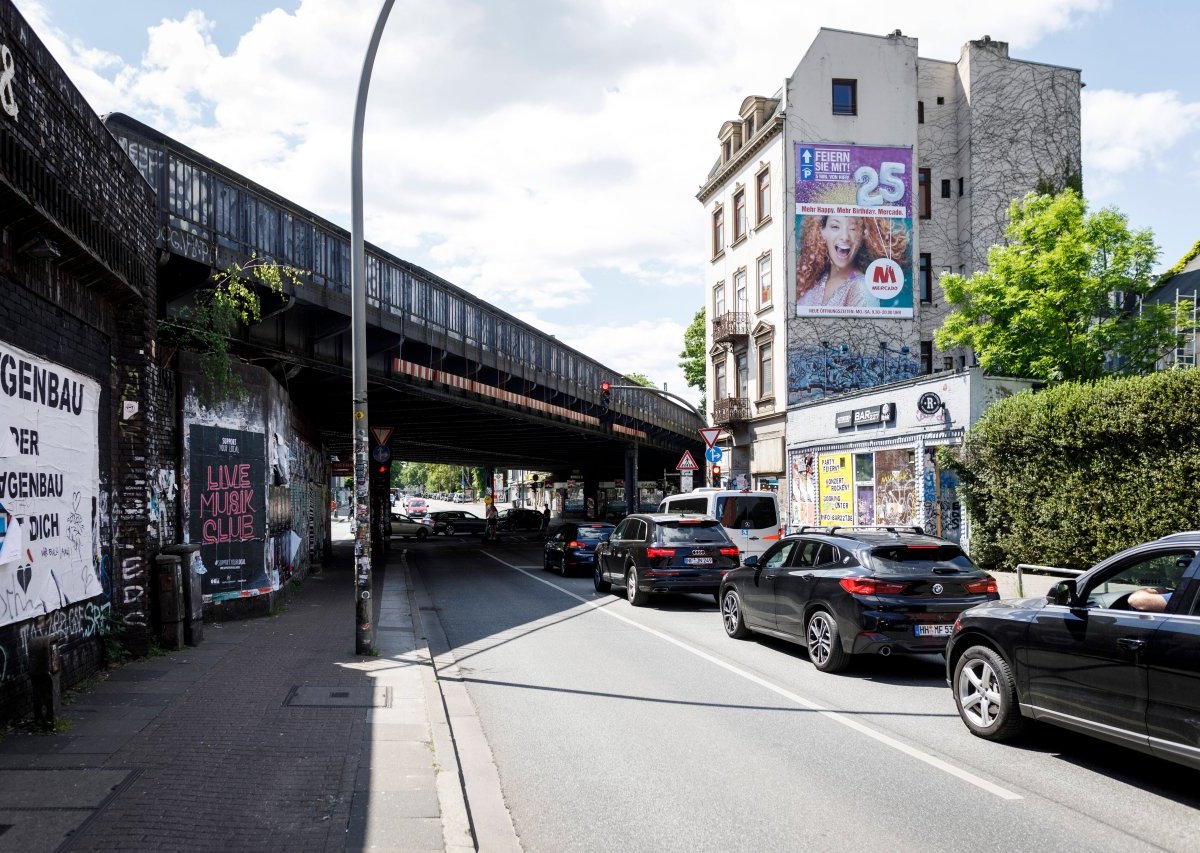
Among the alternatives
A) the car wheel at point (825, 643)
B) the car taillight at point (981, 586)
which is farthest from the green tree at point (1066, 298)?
the car wheel at point (825, 643)

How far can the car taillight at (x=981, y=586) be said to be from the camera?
977 cm

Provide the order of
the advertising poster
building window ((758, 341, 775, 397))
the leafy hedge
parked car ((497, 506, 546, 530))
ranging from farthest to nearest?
1. parked car ((497, 506, 546, 530))
2. building window ((758, 341, 775, 397))
3. the advertising poster
4. the leafy hedge

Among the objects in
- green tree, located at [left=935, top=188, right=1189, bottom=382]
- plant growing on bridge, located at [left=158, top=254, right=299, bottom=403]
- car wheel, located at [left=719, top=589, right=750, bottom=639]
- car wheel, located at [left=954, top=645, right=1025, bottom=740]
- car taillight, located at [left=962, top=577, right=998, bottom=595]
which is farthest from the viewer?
green tree, located at [left=935, top=188, right=1189, bottom=382]

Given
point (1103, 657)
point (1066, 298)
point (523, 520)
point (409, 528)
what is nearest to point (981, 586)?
point (1103, 657)

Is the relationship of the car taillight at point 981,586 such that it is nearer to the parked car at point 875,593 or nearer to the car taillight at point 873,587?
the parked car at point 875,593

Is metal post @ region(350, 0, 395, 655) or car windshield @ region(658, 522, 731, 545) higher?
metal post @ region(350, 0, 395, 655)

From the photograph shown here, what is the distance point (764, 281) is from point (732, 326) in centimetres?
298

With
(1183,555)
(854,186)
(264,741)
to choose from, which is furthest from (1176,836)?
(854,186)

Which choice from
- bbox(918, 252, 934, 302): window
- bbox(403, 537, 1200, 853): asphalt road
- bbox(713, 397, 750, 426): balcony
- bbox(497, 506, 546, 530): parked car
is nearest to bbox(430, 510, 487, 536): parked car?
bbox(497, 506, 546, 530): parked car

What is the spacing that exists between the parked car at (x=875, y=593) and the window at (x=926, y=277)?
31.7m

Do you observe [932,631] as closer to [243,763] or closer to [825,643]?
[825,643]

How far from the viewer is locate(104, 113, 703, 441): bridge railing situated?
13.2 meters

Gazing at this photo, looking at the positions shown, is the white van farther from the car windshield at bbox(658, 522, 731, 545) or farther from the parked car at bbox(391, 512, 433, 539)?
the parked car at bbox(391, 512, 433, 539)

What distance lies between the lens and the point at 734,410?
1649 inches
